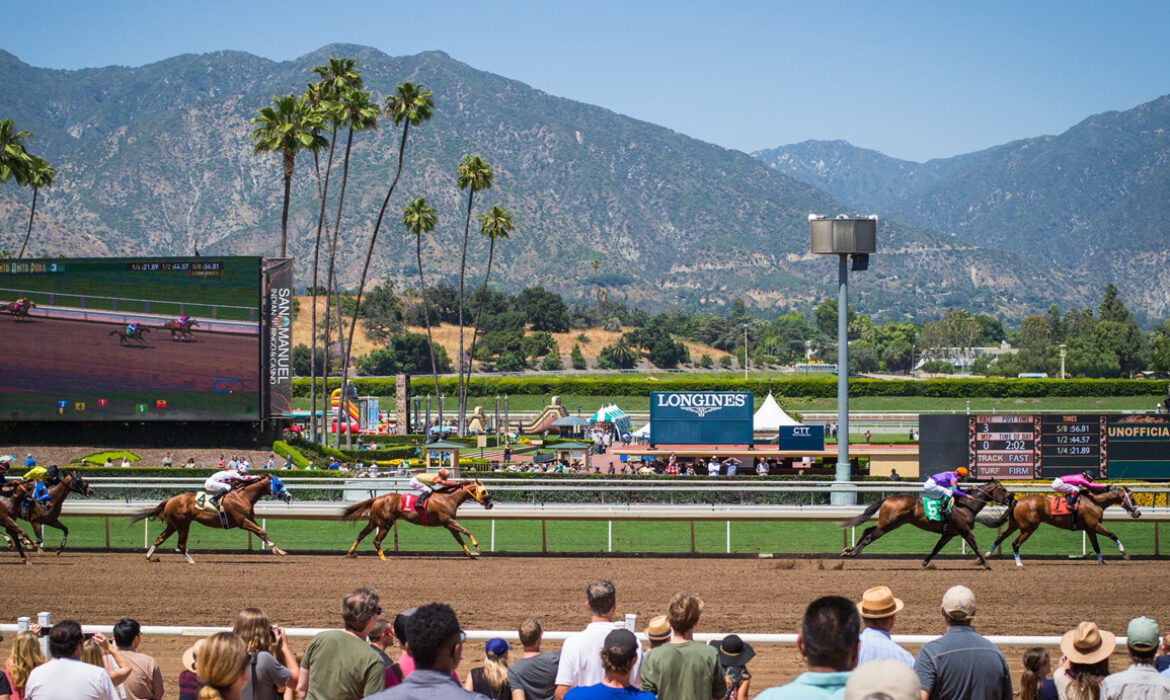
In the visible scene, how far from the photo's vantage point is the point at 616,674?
419 cm

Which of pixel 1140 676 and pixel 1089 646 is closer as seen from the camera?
pixel 1140 676

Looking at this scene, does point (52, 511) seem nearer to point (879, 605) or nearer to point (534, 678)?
point (534, 678)

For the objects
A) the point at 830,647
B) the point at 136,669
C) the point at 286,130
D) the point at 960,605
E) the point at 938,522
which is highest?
the point at 286,130

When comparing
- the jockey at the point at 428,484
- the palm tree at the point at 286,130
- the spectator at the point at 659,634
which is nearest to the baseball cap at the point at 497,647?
the spectator at the point at 659,634

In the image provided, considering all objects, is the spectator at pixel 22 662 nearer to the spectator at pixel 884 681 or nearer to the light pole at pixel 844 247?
the spectator at pixel 884 681

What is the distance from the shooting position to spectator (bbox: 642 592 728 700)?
4859 mm

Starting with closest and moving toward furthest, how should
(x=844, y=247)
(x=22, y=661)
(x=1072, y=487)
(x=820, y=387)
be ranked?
(x=22, y=661), (x=1072, y=487), (x=844, y=247), (x=820, y=387)

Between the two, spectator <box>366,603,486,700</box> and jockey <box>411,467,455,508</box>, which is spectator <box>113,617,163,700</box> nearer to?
spectator <box>366,603,486,700</box>

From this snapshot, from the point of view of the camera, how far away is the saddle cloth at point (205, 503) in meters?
14.5

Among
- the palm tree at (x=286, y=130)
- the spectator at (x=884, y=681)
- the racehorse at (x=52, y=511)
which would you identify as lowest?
the racehorse at (x=52, y=511)

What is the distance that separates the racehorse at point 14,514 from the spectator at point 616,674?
12619 mm

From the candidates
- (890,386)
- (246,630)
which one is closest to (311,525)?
(246,630)

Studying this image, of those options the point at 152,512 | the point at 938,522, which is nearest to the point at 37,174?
the point at 152,512

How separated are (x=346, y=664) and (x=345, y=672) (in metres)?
0.04
